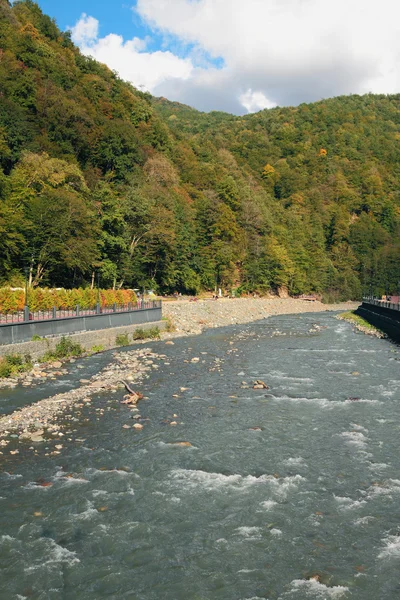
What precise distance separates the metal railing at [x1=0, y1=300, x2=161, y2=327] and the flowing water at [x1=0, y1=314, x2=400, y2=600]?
7823mm

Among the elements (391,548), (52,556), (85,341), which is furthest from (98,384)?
(391,548)

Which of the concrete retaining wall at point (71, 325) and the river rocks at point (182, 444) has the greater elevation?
the concrete retaining wall at point (71, 325)

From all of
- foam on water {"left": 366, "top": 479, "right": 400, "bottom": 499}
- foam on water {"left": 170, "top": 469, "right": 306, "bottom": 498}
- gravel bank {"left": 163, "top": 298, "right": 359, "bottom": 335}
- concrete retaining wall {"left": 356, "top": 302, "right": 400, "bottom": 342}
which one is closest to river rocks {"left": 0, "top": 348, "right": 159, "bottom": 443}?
foam on water {"left": 170, "top": 469, "right": 306, "bottom": 498}

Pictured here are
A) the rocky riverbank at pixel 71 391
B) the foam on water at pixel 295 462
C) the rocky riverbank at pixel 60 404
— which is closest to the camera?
the foam on water at pixel 295 462

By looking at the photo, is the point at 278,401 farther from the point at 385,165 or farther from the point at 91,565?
the point at 385,165

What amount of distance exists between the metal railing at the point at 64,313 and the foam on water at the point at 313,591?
66.5ft

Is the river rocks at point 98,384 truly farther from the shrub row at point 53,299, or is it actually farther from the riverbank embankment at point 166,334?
the shrub row at point 53,299

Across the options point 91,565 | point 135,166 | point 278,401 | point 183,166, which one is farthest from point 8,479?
point 183,166

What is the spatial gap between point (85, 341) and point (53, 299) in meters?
4.02

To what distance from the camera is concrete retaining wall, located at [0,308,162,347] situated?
24.7 meters

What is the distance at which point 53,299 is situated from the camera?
32562 millimetres

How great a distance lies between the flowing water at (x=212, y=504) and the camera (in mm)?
7883

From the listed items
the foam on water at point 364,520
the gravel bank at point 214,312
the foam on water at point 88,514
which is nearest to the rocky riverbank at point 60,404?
the foam on water at point 88,514

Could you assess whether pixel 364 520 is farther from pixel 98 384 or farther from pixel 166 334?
pixel 166 334
